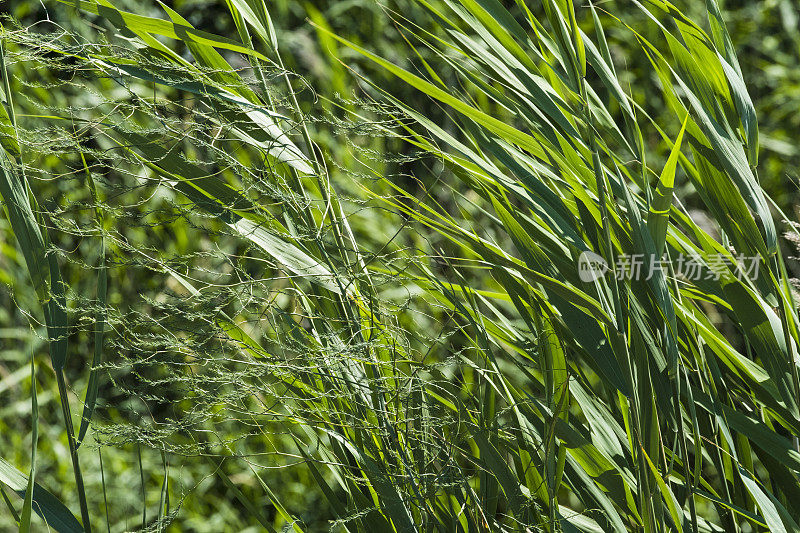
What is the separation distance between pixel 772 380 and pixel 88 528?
1.28ft

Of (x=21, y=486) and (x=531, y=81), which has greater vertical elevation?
(x=531, y=81)

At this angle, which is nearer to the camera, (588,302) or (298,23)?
(588,302)

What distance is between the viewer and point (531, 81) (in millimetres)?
396

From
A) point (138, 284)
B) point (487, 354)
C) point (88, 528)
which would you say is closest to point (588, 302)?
point (487, 354)

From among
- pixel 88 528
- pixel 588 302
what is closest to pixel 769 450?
pixel 588 302

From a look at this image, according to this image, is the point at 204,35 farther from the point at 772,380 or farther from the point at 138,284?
the point at 138,284

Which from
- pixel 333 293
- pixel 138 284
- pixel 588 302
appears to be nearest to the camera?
pixel 588 302

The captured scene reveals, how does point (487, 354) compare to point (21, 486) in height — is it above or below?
above

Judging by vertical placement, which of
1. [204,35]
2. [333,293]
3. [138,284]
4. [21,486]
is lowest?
[138,284]

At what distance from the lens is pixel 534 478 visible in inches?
16.1

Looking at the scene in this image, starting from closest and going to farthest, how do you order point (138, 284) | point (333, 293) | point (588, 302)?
1. point (588, 302)
2. point (333, 293)
3. point (138, 284)

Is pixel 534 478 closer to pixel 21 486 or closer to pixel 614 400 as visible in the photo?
pixel 614 400

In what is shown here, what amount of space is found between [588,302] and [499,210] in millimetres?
92

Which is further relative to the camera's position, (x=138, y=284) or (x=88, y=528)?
(x=138, y=284)
